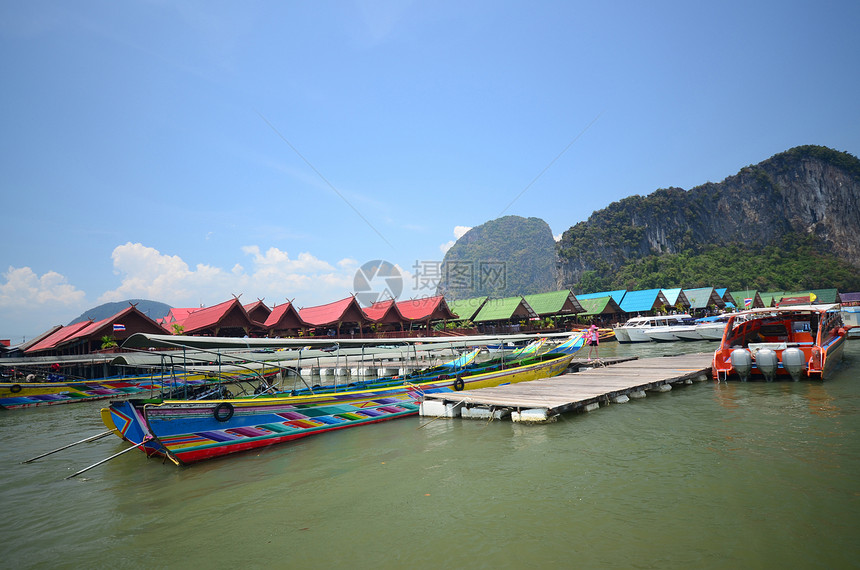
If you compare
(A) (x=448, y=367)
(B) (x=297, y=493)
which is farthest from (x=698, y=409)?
(B) (x=297, y=493)

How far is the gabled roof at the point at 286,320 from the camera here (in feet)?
89.8

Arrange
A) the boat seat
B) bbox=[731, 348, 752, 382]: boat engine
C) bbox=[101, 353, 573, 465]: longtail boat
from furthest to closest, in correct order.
Result: the boat seat
bbox=[731, 348, 752, 382]: boat engine
bbox=[101, 353, 573, 465]: longtail boat

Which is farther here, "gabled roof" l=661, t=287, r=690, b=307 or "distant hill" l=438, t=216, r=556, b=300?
"distant hill" l=438, t=216, r=556, b=300

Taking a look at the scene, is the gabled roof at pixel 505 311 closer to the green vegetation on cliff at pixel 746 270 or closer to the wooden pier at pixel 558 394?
the wooden pier at pixel 558 394

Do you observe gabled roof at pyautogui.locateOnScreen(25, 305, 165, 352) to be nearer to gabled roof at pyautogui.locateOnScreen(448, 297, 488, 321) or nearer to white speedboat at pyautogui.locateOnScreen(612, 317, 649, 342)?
gabled roof at pyautogui.locateOnScreen(448, 297, 488, 321)

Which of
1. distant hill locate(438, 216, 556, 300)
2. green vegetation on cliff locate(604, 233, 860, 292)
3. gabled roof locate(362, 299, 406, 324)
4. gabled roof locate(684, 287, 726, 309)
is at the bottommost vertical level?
gabled roof locate(684, 287, 726, 309)

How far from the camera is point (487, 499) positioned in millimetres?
5273

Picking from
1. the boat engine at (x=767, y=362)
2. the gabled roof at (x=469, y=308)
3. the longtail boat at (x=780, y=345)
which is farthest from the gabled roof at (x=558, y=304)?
the boat engine at (x=767, y=362)

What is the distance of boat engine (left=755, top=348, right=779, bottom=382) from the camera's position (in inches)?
435

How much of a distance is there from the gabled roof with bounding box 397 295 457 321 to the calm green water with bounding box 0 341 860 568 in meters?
23.8

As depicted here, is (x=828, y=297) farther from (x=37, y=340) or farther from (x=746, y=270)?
(x=37, y=340)

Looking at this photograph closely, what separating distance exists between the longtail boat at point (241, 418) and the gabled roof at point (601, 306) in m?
33.2

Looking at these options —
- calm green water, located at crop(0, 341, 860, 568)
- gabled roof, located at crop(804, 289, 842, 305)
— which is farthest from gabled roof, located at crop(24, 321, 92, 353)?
gabled roof, located at crop(804, 289, 842, 305)

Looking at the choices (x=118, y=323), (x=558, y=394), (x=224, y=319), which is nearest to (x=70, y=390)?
(x=118, y=323)
